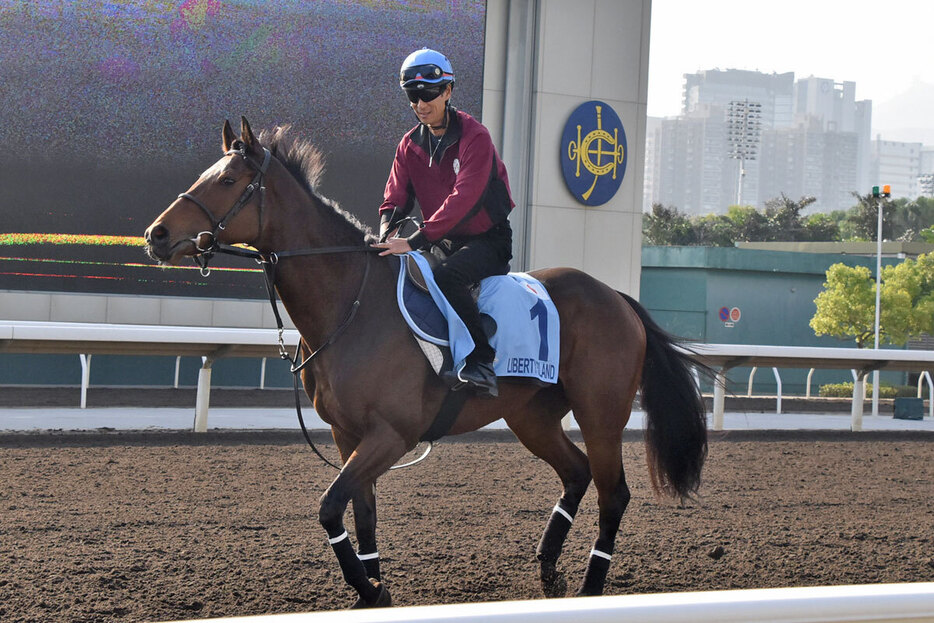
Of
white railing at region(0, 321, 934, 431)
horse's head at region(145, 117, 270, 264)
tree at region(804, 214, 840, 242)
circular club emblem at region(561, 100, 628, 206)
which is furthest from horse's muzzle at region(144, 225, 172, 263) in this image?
tree at region(804, 214, 840, 242)

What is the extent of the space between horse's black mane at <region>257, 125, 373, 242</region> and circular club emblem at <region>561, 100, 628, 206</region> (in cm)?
758

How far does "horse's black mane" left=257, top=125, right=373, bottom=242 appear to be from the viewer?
150 inches

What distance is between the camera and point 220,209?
11.5 feet

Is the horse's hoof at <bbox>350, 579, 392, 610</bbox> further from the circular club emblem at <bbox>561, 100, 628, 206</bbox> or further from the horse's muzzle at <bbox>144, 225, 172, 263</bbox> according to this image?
the circular club emblem at <bbox>561, 100, 628, 206</bbox>

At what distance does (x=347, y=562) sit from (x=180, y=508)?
2.30 m

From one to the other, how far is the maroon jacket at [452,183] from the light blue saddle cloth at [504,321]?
204mm

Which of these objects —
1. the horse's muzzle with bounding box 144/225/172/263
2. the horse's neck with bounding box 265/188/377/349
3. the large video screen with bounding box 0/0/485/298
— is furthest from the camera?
the large video screen with bounding box 0/0/485/298

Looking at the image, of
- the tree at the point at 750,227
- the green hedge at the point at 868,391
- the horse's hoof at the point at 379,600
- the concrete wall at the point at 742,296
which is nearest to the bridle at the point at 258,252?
the horse's hoof at the point at 379,600

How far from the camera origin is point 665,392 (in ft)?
14.8

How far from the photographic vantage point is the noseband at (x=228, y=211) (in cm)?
342

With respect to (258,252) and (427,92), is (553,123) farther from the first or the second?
(258,252)

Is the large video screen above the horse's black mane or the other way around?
above

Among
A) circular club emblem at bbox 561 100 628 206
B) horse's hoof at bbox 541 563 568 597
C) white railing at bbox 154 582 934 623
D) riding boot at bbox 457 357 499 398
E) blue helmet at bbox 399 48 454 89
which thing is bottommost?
horse's hoof at bbox 541 563 568 597

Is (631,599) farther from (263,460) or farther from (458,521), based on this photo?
(263,460)
